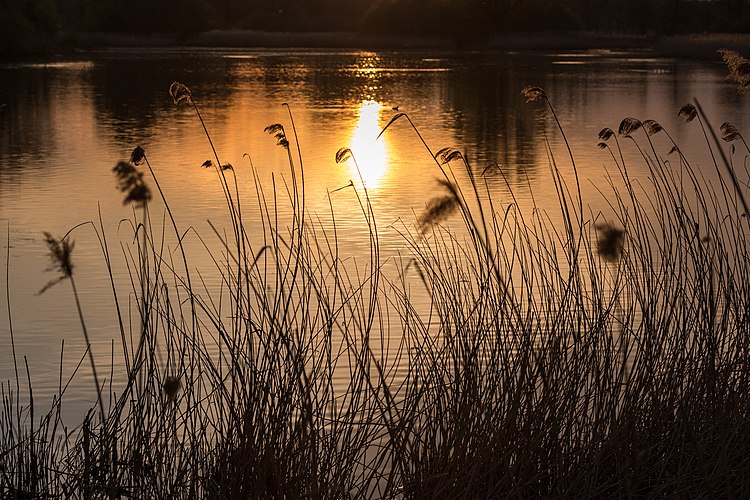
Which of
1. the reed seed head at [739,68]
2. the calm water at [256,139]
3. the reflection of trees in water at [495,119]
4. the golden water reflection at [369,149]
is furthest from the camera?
the reflection of trees in water at [495,119]

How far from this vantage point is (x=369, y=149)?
35.9 ft

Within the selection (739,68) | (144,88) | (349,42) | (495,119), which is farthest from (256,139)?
(349,42)

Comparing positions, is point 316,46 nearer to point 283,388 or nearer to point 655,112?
point 655,112

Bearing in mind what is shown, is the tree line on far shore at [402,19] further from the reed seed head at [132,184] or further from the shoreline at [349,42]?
the reed seed head at [132,184]

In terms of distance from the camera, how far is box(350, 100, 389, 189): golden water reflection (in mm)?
9125

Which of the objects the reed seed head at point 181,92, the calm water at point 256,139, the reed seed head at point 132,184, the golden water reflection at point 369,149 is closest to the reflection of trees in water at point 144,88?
the calm water at point 256,139

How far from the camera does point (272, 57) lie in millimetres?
31750

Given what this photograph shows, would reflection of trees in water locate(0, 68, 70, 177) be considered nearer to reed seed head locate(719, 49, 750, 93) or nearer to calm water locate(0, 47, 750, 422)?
calm water locate(0, 47, 750, 422)

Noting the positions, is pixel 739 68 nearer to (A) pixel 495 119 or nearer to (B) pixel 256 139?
(B) pixel 256 139

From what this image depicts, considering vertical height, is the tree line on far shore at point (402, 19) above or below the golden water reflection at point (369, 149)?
above

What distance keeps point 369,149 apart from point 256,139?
121 cm

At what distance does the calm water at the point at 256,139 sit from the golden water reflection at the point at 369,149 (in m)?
0.03

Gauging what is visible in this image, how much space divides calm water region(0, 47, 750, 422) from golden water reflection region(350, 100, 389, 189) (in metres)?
0.03

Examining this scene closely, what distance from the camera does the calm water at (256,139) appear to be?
214 inches
